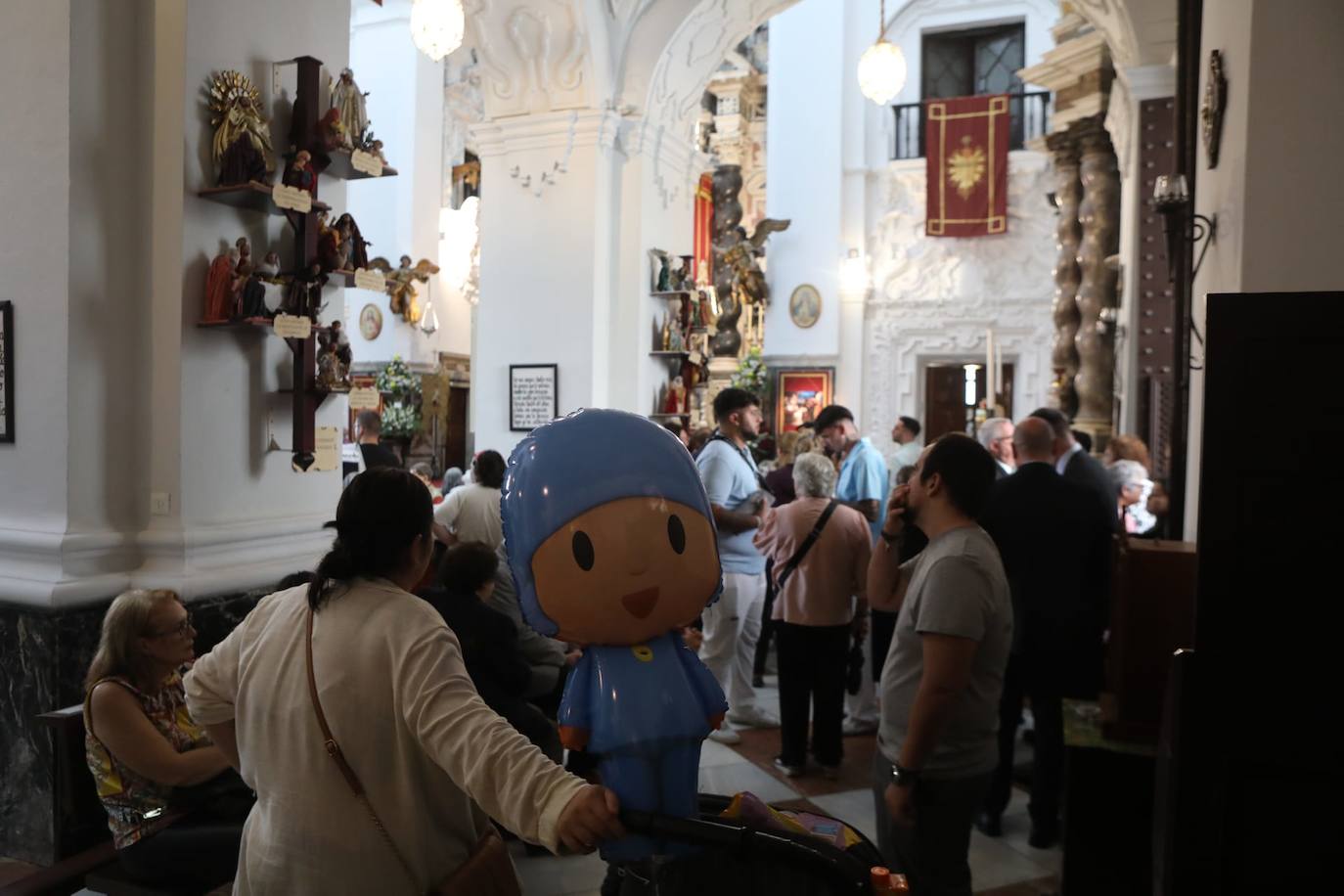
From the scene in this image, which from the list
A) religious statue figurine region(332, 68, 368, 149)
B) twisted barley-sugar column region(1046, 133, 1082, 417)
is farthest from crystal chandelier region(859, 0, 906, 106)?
religious statue figurine region(332, 68, 368, 149)

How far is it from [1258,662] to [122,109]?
3860mm

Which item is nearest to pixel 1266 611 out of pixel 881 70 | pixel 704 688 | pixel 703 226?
pixel 704 688

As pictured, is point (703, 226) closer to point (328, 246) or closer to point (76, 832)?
point (328, 246)

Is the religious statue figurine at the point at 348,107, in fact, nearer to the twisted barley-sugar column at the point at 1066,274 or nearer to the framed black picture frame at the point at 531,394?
the framed black picture frame at the point at 531,394

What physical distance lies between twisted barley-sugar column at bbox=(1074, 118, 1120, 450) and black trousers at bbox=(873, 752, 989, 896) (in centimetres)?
829

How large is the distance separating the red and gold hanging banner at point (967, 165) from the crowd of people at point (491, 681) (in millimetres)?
11790

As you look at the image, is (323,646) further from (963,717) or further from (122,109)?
(122,109)

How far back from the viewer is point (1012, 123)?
16875mm

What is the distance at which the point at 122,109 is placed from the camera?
140 inches

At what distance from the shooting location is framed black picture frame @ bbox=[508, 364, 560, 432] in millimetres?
7582

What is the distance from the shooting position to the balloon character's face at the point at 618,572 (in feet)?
4.74

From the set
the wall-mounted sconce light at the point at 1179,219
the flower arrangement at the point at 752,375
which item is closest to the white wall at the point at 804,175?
the flower arrangement at the point at 752,375

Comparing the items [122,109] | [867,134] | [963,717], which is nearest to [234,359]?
[122,109]

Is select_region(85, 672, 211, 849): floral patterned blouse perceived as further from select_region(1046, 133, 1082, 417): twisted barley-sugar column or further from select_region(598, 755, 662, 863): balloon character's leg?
select_region(1046, 133, 1082, 417): twisted barley-sugar column
